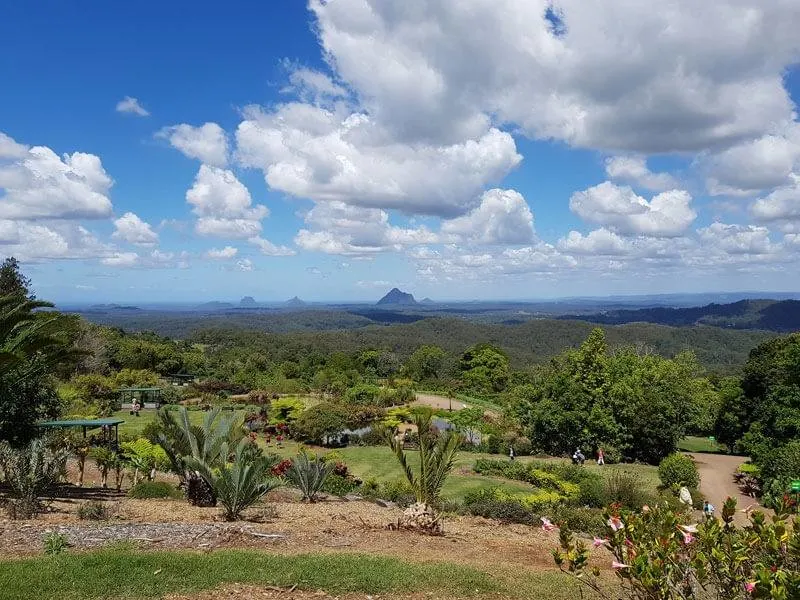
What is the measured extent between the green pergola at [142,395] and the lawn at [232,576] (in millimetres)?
28088

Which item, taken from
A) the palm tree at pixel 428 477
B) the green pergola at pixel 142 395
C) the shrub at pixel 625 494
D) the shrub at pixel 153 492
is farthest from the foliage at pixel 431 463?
the green pergola at pixel 142 395

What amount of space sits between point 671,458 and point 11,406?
710 inches

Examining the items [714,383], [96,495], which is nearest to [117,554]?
[96,495]

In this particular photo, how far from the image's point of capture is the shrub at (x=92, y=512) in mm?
8969

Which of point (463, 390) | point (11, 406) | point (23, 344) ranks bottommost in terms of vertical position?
point (463, 390)

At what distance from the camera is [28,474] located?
9.22 meters

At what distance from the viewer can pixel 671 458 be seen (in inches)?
727

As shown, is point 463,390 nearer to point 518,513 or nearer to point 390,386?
point 390,386

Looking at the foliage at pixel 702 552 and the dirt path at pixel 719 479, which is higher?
the foliage at pixel 702 552

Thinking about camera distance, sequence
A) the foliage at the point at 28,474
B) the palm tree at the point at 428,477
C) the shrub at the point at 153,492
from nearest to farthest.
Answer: the foliage at the point at 28,474 < the palm tree at the point at 428,477 < the shrub at the point at 153,492

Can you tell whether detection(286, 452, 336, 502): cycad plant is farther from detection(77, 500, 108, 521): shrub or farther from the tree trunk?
detection(77, 500, 108, 521): shrub

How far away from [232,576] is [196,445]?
17.3 feet

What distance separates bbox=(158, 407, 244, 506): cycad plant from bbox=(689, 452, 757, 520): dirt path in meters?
11.6

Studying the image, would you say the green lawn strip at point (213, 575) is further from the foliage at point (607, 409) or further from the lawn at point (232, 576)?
the foliage at point (607, 409)
